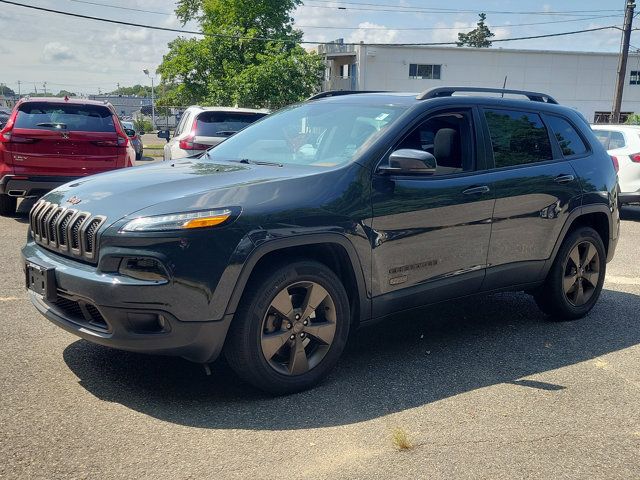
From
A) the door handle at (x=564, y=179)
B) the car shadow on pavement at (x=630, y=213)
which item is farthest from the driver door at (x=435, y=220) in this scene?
the car shadow on pavement at (x=630, y=213)

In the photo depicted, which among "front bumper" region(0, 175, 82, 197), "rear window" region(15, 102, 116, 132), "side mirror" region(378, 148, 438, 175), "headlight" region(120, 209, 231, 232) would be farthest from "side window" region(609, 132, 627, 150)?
"headlight" region(120, 209, 231, 232)

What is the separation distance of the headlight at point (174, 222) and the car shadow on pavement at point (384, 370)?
1004mm

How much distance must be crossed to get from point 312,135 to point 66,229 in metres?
1.79

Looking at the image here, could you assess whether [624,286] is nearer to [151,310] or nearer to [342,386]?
[342,386]

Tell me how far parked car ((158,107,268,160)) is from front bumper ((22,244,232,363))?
25.7 ft

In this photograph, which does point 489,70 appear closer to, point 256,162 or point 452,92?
point 452,92

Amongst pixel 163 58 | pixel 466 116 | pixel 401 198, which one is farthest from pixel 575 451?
pixel 163 58

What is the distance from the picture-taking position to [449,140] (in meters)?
4.97

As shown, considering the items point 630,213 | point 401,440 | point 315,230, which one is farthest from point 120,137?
point 630,213

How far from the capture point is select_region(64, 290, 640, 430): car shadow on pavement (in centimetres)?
391

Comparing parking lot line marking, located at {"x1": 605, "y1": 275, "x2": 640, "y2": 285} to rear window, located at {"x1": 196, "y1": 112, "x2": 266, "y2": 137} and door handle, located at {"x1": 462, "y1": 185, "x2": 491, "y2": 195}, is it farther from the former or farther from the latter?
rear window, located at {"x1": 196, "y1": 112, "x2": 266, "y2": 137}

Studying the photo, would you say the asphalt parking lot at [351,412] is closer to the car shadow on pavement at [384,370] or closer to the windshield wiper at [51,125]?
the car shadow on pavement at [384,370]

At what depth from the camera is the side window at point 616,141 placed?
1253 centimetres

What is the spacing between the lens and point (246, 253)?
377cm
